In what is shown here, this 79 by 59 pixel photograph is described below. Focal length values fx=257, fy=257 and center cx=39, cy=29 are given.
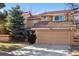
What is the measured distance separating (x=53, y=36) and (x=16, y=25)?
0.54 m

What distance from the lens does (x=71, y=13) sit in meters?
3.58

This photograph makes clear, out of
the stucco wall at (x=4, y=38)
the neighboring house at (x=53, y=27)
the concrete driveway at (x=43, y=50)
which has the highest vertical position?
the neighboring house at (x=53, y=27)

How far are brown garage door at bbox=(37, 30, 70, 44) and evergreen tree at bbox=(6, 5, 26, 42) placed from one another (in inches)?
9.5

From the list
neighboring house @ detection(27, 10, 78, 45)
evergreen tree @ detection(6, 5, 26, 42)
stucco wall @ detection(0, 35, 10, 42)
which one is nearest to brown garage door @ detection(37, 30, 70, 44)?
neighboring house @ detection(27, 10, 78, 45)

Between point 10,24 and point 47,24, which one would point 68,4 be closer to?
point 47,24

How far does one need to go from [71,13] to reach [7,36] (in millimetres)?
951

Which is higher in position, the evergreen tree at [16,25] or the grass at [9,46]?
the evergreen tree at [16,25]

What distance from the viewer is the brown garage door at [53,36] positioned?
356 centimetres

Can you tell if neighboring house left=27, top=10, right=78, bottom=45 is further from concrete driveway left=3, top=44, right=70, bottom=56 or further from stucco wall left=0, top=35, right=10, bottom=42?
stucco wall left=0, top=35, right=10, bottom=42

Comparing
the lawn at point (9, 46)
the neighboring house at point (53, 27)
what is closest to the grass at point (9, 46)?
the lawn at point (9, 46)

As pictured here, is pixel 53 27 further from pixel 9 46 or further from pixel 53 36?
pixel 9 46

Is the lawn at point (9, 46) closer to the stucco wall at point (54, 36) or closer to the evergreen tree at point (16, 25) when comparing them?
the evergreen tree at point (16, 25)

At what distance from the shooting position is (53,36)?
3586 millimetres

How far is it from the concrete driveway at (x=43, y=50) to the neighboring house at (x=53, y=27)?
6cm
